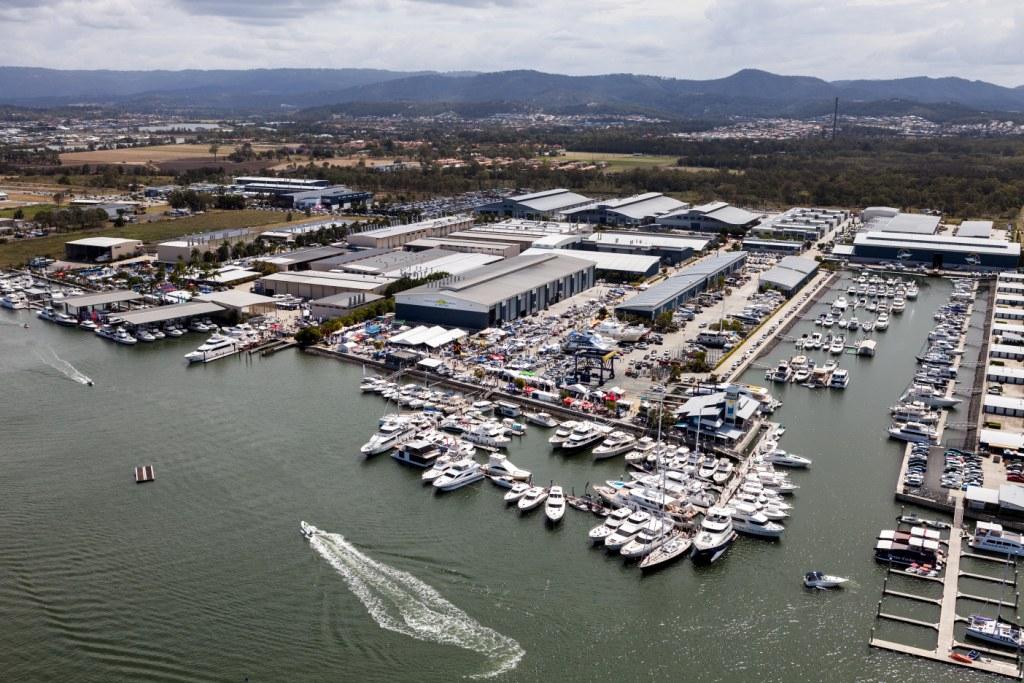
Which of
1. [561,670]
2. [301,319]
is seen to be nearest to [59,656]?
[561,670]

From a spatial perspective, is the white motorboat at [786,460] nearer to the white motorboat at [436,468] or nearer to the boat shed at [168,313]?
the white motorboat at [436,468]

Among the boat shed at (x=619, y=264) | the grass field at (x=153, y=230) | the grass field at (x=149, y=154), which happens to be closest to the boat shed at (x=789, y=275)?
the boat shed at (x=619, y=264)

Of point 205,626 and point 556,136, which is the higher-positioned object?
point 556,136

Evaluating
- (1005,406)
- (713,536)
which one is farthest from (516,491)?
(1005,406)

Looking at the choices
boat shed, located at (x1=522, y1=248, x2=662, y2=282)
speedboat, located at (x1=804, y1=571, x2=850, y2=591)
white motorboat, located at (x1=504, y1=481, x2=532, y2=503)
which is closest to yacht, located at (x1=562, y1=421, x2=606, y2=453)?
white motorboat, located at (x1=504, y1=481, x2=532, y2=503)

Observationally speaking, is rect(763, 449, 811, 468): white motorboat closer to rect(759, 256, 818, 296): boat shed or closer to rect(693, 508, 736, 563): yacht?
rect(693, 508, 736, 563): yacht

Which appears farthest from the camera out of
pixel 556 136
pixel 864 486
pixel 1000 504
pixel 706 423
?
pixel 556 136

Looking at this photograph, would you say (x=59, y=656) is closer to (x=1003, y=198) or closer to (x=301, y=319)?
(x=301, y=319)
